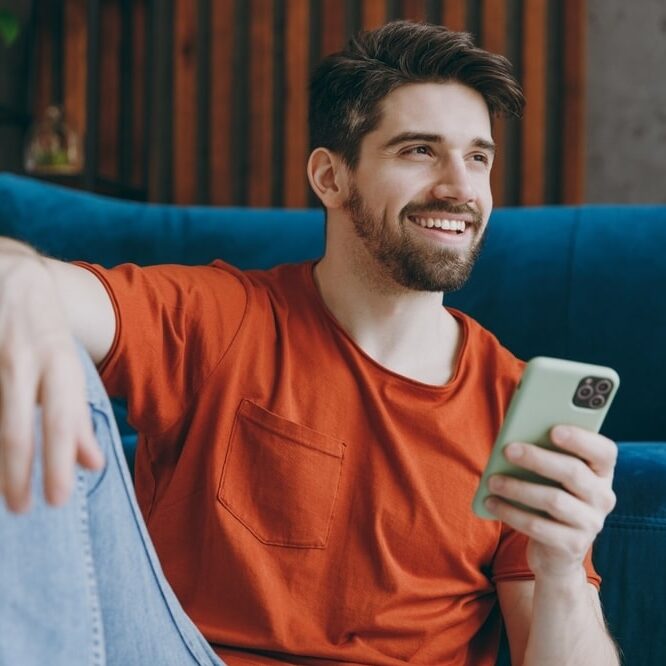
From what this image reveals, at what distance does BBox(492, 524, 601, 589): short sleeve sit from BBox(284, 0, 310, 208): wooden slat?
6.62 ft

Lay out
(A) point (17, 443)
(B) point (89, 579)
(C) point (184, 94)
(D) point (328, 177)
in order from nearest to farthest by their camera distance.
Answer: (A) point (17, 443) → (B) point (89, 579) → (D) point (328, 177) → (C) point (184, 94)

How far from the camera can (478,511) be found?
852 millimetres

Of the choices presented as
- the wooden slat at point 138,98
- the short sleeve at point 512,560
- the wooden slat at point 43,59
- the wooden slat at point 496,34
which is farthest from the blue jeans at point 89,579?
the wooden slat at point 43,59

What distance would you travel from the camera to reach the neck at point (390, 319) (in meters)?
1.17

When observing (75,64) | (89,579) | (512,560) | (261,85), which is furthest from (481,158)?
(75,64)

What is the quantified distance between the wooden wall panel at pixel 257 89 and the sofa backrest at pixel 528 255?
3.79 feet

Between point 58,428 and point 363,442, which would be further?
point 363,442

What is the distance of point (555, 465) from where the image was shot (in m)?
0.80

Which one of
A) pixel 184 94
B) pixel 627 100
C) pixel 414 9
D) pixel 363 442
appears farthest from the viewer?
pixel 184 94

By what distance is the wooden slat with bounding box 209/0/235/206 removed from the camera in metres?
3.05

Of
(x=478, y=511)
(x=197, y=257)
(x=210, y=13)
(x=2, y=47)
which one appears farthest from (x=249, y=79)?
(x=478, y=511)

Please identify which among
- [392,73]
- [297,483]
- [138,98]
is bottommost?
[297,483]

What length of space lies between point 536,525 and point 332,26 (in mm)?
2396

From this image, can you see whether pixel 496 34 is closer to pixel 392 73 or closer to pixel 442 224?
pixel 392 73
